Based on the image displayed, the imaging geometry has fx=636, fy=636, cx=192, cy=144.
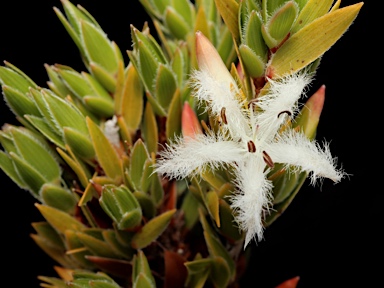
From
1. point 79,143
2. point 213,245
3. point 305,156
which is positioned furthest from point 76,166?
point 305,156

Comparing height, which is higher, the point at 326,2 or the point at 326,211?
the point at 326,2

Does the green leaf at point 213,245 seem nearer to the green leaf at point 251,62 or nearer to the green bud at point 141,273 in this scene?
the green bud at point 141,273

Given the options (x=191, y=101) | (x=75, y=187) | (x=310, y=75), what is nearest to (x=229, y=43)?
(x=191, y=101)

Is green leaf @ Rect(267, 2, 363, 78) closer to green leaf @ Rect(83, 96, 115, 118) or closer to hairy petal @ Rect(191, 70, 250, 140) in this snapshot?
hairy petal @ Rect(191, 70, 250, 140)

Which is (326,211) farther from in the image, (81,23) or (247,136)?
(81,23)

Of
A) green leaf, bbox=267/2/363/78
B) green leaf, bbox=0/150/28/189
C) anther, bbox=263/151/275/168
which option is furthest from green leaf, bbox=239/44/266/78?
green leaf, bbox=0/150/28/189

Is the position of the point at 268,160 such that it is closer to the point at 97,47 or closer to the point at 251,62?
the point at 251,62

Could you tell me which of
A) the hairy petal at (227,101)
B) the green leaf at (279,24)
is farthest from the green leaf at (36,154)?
the green leaf at (279,24)
